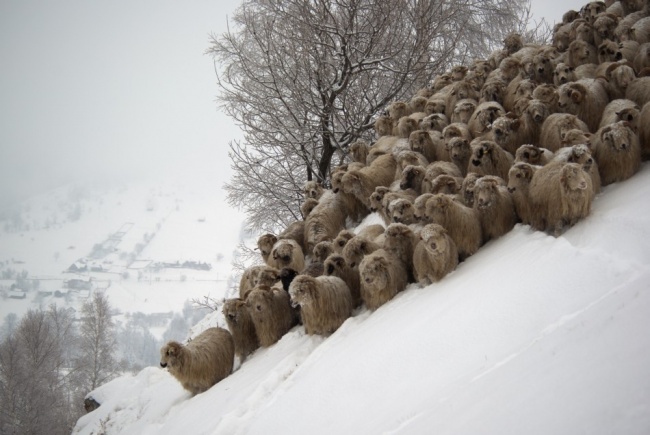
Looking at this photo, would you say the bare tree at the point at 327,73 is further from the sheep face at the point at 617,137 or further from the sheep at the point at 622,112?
the sheep face at the point at 617,137

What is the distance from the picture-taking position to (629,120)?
21.1 ft

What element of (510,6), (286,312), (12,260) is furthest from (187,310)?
(286,312)

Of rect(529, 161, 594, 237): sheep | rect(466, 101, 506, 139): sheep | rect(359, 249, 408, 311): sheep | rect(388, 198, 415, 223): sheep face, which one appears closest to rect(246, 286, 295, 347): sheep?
rect(359, 249, 408, 311): sheep

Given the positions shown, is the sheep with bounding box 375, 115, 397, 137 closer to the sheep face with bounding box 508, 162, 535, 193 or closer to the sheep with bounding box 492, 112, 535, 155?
the sheep with bounding box 492, 112, 535, 155

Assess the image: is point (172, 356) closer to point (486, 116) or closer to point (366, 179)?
point (366, 179)

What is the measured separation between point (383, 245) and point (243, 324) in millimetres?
2604

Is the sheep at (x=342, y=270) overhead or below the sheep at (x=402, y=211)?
below

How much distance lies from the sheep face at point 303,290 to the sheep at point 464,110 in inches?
183

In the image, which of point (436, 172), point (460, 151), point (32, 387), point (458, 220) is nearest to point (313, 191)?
point (436, 172)

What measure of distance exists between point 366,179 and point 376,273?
322 centimetres

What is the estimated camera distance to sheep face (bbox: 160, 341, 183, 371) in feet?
24.0

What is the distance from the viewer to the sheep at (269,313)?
7309 millimetres

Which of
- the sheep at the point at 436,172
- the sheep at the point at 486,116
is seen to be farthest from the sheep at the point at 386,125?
the sheep at the point at 436,172

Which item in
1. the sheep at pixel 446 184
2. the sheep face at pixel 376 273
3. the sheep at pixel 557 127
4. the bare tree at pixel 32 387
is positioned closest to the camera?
the sheep face at pixel 376 273
